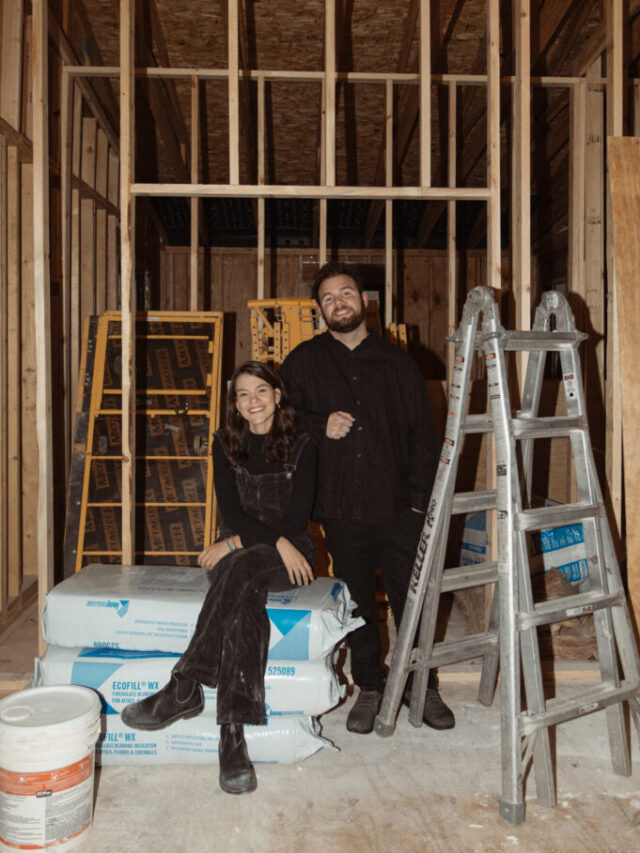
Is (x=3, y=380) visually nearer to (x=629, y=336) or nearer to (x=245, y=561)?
(x=245, y=561)

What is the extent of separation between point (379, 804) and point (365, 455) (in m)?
1.09

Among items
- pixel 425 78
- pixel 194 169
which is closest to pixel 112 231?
pixel 194 169

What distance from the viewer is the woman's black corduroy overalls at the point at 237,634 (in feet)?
6.42

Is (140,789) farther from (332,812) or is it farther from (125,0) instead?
(125,0)

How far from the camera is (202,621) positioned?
2018mm

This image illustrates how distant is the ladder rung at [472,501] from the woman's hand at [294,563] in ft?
1.77

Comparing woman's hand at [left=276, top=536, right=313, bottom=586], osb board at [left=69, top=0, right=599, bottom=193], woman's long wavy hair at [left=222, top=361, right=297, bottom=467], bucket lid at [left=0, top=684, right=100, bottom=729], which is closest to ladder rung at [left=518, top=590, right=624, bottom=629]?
woman's hand at [left=276, top=536, right=313, bottom=586]

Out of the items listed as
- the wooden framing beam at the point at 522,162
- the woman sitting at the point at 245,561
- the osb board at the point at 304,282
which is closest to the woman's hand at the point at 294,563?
the woman sitting at the point at 245,561

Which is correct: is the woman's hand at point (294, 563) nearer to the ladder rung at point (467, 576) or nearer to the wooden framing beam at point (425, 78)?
the ladder rung at point (467, 576)

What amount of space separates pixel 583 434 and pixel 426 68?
5.59ft

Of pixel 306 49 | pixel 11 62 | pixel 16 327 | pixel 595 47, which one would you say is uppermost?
pixel 306 49

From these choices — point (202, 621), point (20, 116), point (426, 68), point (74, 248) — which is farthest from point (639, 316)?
point (74, 248)

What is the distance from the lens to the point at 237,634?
200 cm

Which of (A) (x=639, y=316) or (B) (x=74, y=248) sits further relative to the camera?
(B) (x=74, y=248)
